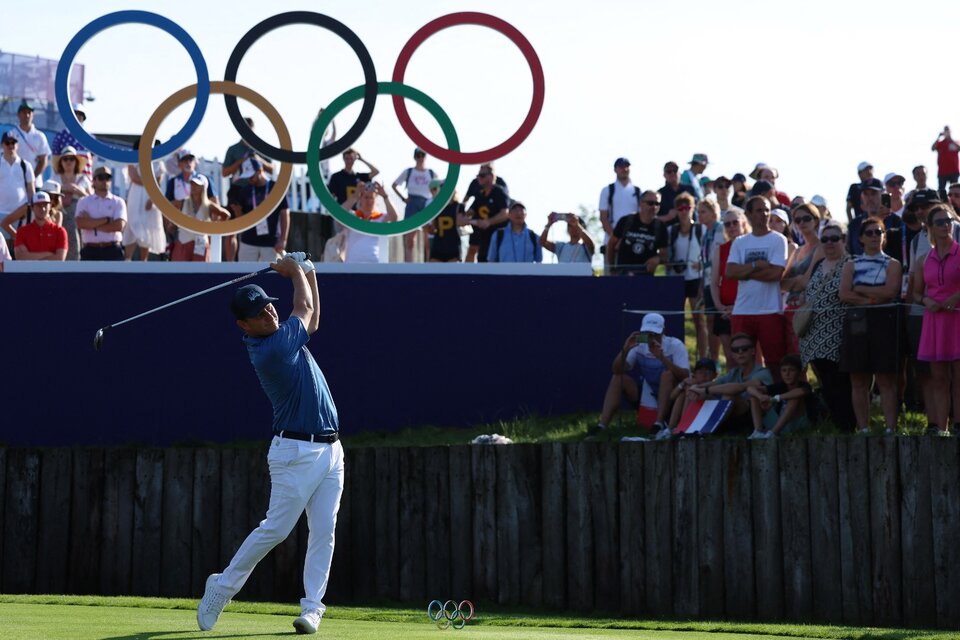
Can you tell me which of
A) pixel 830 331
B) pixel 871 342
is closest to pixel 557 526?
pixel 830 331

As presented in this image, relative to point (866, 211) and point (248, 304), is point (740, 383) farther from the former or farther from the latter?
point (248, 304)

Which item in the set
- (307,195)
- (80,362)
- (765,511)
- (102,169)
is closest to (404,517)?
(765,511)

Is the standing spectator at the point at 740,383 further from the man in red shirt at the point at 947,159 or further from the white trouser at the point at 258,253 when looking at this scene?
the man in red shirt at the point at 947,159

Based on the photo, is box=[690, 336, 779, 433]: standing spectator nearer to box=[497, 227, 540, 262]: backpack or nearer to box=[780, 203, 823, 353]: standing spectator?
box=[780, 203, 823, 353]: standing spectator

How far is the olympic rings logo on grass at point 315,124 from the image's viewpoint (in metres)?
15.6

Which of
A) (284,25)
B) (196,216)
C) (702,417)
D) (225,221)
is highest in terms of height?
(284,25)

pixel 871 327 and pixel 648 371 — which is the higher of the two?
pixel 871 327

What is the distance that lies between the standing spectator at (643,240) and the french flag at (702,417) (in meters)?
2.71

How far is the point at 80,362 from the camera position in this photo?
49.7ft

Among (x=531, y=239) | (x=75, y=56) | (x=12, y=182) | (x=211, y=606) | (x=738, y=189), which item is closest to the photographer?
(x=211, y=606)

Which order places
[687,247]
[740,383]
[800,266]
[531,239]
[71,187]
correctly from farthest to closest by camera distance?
1. [71,187]
2. [531,239]
3. [687,247]
4. [800,266]
5. [740,383]

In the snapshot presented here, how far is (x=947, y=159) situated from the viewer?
18.8m

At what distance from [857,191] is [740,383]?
4.68 m

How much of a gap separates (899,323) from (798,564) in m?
2.20
